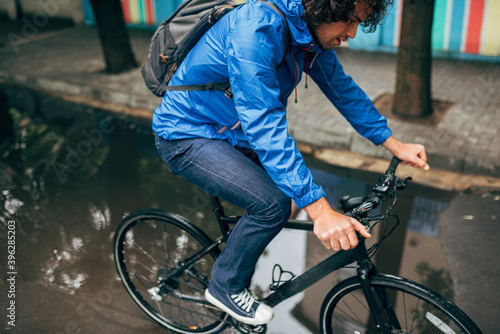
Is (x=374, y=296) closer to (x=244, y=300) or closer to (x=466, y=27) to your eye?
(x=244, y=300)

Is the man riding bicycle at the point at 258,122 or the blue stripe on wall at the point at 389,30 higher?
the man riding bicycle at the point at 258,122

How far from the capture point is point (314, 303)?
3314mm

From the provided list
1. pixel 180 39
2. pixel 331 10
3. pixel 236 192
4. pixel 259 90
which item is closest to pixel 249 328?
pixel 236 192

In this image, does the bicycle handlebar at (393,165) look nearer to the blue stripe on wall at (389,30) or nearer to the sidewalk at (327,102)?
the sidewalk at (327,102)

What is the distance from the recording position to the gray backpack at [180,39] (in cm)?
233

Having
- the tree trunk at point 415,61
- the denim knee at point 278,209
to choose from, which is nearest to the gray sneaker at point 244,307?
the denim knee at point 278,209

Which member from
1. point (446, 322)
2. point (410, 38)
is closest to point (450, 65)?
point (410, 38)

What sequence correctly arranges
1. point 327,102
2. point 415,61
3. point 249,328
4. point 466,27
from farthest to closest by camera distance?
point 466,27 < point 327,102 < point 415,61 < point 249,328

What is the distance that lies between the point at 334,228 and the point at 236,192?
0.55m

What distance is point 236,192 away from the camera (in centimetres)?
227

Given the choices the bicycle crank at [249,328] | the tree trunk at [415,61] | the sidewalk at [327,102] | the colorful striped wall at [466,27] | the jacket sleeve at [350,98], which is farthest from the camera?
the colorful striped wall at [466,27]

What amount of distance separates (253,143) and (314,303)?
5.65 feet

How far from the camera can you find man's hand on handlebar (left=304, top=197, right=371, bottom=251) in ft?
6.29

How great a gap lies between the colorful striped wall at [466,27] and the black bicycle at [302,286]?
603 cm
